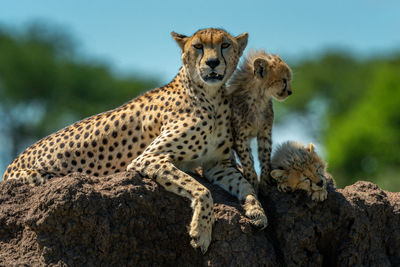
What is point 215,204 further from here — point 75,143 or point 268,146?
point 75,143

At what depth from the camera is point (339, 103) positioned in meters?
33.0

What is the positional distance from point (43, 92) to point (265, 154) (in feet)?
75.3

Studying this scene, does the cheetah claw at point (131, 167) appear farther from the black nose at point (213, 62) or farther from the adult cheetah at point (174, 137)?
the black nose at point (213, 62)

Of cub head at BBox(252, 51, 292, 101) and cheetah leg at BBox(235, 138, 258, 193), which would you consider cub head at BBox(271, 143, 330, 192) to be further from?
cub head at BBox(252, 51, 292, 101)

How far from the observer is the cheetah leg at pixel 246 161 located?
18.1 feet

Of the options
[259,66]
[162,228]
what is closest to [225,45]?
[259,66]

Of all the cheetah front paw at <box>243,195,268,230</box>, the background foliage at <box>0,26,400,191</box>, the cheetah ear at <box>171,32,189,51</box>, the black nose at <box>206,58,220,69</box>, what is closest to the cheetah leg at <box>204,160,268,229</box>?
the cheetah front paw at <box>243,195,268,230</box>

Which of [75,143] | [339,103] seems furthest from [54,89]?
[75,143]

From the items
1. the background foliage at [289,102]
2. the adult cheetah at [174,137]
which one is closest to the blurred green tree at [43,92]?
the background foliage at [289,102]

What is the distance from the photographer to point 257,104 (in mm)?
5520

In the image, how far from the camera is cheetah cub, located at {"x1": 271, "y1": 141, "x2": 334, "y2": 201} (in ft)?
17.4

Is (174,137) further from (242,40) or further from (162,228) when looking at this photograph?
(242,40)

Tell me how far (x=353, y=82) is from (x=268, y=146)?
93.0ft

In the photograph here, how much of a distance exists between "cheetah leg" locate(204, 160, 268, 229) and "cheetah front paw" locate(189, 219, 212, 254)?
398 mm
